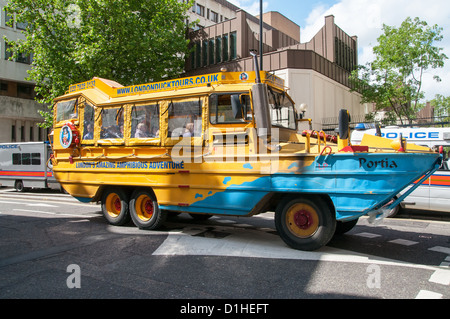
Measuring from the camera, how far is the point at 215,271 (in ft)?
15.4

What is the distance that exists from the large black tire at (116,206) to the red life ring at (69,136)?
4.52 ft

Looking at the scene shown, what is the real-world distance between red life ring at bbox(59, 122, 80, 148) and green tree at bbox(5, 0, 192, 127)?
1158 centimetres

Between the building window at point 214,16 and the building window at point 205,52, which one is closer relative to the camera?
the building window at point 205,52

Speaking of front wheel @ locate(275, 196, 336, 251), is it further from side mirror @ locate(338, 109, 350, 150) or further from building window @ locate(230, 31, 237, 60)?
building window @ locate(230, 31, 237, 60)

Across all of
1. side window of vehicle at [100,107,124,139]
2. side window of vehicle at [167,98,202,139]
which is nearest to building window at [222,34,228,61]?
side window of vehicle at [100,107,124,139]

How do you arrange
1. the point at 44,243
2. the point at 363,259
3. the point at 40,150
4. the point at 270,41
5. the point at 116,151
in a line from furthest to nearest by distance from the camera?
the point at 270,41 < the point at 40,150 < the point at 116,151 < the point at 44,243 < the point at 363,259

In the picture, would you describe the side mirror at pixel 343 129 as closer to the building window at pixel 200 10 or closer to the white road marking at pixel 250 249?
the white road marking at pixel 250 249

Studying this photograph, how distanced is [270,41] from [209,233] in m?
23.3

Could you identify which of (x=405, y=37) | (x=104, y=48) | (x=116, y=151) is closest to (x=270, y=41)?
(x=405, y=37)

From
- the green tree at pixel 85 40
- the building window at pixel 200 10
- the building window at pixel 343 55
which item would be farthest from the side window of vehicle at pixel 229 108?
the building window at pixel 200 10

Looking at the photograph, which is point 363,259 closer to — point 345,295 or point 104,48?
point 345,295

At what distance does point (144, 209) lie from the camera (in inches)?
295

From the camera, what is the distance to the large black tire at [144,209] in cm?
717
